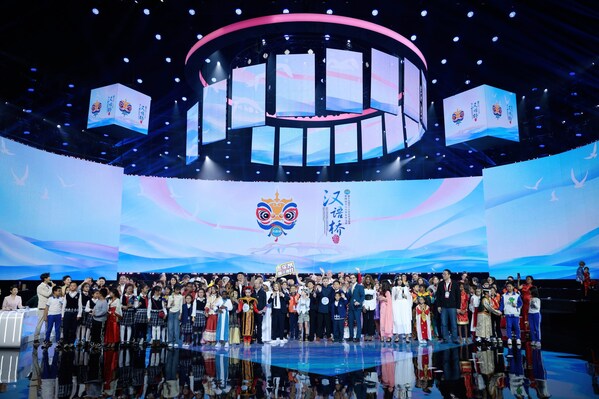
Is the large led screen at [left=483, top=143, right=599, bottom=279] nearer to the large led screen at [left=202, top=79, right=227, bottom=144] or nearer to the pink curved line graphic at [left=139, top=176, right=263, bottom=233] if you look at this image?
the large led screen at [left=202, top=79, right=227, bottom=144]

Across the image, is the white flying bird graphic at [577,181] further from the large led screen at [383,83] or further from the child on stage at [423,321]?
the child on stage at [423,321]

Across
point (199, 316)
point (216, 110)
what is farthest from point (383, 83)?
point (199, 316)

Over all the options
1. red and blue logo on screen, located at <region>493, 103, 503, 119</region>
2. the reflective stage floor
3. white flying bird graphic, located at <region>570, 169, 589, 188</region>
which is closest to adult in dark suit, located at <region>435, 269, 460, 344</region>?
the reflective stage floor

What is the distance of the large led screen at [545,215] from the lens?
14.4 metres

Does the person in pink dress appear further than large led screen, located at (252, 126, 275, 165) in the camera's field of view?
No

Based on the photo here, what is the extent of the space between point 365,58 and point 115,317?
995 cm

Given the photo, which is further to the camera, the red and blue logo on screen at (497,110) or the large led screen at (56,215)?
the red and blue logo on screen at (497,110)

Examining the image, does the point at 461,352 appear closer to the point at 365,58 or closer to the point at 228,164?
the point at 365,58

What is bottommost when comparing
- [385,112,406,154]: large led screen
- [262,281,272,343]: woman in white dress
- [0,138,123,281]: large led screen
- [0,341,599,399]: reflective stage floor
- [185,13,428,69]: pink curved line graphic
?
[0,341,599,399]: reflective stage floor

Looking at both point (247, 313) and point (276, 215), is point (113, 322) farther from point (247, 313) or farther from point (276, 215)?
point (276, 215)

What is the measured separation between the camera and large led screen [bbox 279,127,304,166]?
56.1 ft

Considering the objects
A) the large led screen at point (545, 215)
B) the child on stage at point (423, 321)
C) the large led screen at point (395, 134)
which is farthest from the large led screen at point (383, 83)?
the large led screen at point (545, 215)

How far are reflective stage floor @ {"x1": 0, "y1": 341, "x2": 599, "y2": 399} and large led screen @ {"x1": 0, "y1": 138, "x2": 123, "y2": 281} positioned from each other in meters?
5.12

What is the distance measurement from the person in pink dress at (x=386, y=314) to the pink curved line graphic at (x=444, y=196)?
27.1ft
